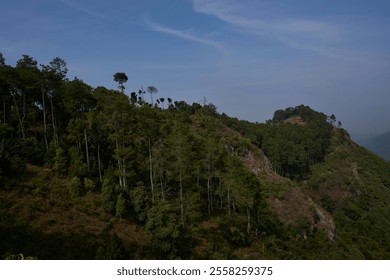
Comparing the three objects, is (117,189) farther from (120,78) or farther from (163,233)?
(120,78)

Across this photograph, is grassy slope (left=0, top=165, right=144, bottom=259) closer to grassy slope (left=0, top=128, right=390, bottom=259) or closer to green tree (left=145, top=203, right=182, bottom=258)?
grassy slope (left=0, top=128, right=390, bottom=259)

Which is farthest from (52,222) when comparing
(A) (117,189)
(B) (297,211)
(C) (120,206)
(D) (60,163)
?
(B) (297,211)

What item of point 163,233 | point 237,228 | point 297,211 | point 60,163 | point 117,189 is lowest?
point 297,211

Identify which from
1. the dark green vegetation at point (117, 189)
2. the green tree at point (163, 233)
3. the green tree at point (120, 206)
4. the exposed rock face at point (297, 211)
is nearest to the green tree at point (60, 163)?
the dark green vegetation at point (117, 189)

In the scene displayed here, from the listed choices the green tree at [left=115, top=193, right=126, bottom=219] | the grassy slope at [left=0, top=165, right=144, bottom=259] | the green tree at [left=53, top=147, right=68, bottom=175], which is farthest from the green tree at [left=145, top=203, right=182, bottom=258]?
the green tree at [left=53, top=147, right=68, bottom=175]

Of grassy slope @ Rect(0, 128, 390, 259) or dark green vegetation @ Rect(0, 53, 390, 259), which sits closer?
grassy slope @ Rect(0, 128, 390, 259)

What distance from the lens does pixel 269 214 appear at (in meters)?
48.8

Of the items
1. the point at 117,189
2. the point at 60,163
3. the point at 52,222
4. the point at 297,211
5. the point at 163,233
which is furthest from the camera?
the point at 297,211

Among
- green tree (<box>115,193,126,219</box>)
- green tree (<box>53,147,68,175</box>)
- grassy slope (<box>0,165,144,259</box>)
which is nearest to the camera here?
grassy slope (<box>0,165,144,259</box>)

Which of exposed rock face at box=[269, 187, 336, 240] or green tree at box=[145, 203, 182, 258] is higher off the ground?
green tree at box=[145, 203, 182, 258]

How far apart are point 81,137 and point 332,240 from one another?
159 feet

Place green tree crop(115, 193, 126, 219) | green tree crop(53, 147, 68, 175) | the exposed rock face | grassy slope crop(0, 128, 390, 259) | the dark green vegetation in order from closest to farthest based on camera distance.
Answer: grassy slope crop(0, 128, 390, 259)
the dark green vegetation
green tree crop(115, 193, 126, 219)
green tree crop(53, 147, 68, 175)
the exposed rock face

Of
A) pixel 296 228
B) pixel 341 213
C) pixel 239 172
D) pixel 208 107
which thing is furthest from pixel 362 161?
pixel 239 172
